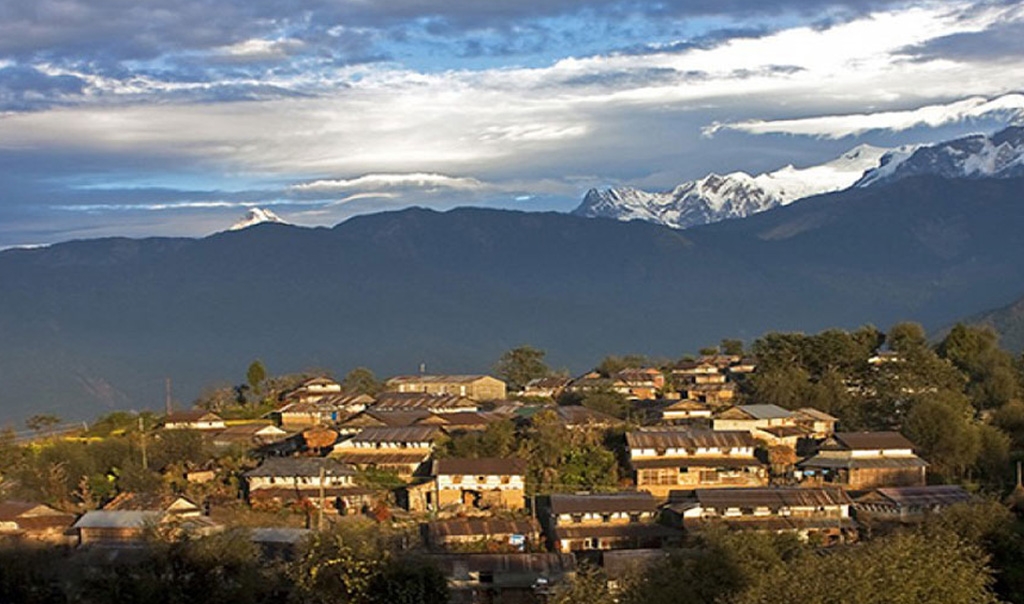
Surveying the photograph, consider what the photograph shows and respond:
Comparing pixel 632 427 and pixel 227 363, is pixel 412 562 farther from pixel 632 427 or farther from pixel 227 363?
pixel 227 363

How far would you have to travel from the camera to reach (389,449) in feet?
107

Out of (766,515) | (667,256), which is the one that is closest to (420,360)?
(667,256)

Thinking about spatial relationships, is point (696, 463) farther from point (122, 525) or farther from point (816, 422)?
point (122, 525)

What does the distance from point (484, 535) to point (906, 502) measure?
925 centimetres

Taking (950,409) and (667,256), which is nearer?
(950,409)

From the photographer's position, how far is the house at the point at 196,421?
3844 cm

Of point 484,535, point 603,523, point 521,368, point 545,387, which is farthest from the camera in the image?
point 521,368

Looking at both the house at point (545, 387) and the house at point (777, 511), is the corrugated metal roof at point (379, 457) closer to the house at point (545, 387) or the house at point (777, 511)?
the house at point (777, 511)

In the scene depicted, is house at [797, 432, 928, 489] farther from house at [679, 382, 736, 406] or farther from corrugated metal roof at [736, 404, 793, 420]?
house at [679, 382, 736, 406]

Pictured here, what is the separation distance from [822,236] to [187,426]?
512 ft

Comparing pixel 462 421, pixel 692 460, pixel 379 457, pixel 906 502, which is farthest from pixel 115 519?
pixel 906 502

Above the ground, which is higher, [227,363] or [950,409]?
[950,409]

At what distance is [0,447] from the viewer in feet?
115

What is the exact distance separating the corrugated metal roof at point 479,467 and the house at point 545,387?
52.2 feet
